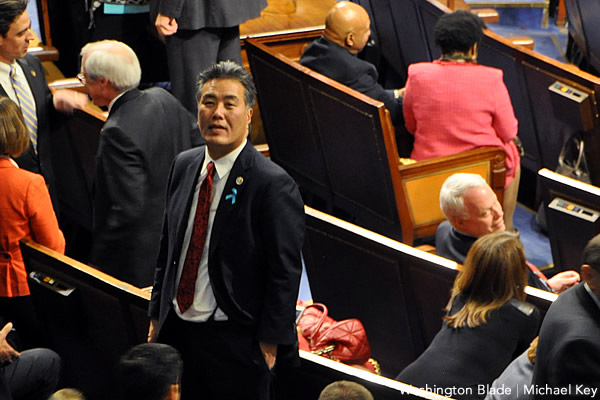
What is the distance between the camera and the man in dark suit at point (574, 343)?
2.32 m

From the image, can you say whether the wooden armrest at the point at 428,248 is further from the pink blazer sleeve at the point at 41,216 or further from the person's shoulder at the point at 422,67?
the pink blazer sleeve at the point at 41,216

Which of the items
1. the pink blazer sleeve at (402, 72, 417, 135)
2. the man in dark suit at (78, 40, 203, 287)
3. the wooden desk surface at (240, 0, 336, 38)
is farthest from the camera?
the wooden desk surface at (240, 0, 336, 38)

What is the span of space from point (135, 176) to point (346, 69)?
1585 millimetres

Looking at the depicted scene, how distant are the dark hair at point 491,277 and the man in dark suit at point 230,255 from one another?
59 cm

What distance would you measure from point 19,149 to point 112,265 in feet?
1.90

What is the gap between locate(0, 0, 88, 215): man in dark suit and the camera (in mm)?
3496

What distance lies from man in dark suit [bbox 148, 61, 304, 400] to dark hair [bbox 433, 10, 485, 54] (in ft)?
6.17

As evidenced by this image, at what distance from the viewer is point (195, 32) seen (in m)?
4.23

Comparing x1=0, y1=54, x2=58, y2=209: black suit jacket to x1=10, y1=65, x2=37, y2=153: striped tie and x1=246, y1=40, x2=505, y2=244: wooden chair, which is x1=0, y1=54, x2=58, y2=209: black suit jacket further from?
x1=246, y1=40, x2=505, y2=244: wooden chair

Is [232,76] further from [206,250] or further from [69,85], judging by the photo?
[69,85]

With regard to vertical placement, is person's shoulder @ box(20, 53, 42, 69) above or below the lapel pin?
above

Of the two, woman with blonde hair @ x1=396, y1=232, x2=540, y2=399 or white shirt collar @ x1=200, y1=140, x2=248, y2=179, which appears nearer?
white shirt collar @ x1=200, y1=140, x2=248, y2=179

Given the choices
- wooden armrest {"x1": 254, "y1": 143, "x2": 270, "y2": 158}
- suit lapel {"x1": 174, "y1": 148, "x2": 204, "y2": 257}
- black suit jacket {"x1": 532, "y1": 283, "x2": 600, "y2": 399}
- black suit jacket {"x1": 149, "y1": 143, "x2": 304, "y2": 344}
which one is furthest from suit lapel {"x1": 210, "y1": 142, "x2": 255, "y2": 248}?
wooden armrest {"x1": 254, "y1": 143, "x2": 270, "y2": 158}

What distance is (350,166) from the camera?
175 inches
